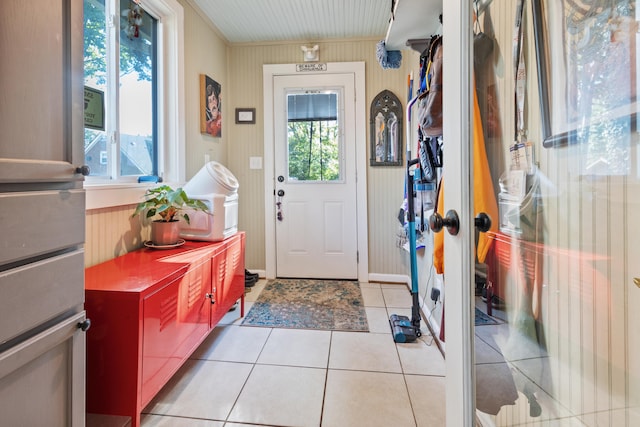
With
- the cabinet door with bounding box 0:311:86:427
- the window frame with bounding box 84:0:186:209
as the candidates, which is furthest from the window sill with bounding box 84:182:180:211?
the cabinet door with bounding box 0:311:86:427

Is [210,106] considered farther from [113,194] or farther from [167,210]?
[113,194]

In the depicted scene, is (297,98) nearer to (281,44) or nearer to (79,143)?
(281,44)

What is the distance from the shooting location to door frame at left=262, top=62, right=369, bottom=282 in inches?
122

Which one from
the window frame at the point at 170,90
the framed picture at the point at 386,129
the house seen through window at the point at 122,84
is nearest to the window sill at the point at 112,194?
the house seen through window at the point at 122,84

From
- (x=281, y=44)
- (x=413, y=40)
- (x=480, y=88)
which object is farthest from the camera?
(x=281, y=44)

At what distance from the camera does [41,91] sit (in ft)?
2.39

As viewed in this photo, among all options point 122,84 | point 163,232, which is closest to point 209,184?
point 163,232

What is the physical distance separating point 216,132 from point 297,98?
35.7 inches

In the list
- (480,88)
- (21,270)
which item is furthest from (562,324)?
(21,270)

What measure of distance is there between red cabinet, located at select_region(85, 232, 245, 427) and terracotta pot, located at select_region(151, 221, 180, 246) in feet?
0.49

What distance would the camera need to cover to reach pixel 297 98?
3.20 m

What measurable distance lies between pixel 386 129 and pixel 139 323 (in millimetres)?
2656

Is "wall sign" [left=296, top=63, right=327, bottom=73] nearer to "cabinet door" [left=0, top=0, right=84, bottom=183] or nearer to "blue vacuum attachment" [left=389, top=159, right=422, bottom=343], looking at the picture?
"blue vacuum attachment" [left=389, top=159, right=422, bottom=343]

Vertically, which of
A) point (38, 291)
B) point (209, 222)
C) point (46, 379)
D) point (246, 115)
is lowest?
point (46, 379)
